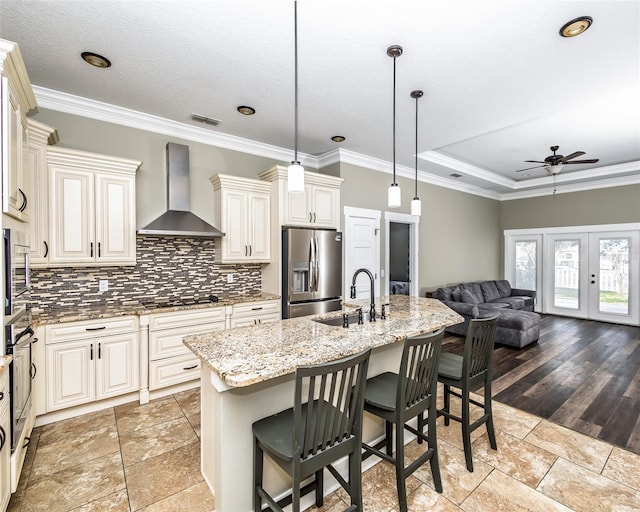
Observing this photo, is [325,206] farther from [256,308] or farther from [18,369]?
[18,369]

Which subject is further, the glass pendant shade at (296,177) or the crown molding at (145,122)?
the crown molding at (145,122)

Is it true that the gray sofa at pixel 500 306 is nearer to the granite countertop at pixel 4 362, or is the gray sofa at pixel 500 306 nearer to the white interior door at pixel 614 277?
the white interior door at pixel 614 277

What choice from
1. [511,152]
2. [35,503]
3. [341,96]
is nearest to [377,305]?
[341,96]

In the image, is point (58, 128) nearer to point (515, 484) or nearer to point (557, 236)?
point (515, 484)

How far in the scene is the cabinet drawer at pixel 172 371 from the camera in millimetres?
3154

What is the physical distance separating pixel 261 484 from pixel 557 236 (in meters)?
8.18

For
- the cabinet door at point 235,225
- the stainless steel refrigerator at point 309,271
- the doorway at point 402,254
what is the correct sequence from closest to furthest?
the cabinet door at point 235,225
the stainless steel refrigerator at point 309,271
the doorway at point 402,254

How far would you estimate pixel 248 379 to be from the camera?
4.43 feet

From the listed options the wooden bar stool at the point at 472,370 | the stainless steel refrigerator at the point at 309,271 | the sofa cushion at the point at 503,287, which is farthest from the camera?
the sofa cushion at the point at 503,287

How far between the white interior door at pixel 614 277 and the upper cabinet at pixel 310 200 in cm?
603

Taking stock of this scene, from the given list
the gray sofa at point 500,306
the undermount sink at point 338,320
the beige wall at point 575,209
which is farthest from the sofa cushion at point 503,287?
the undermount sink at point 338,320

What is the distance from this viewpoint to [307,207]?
13.9 ft

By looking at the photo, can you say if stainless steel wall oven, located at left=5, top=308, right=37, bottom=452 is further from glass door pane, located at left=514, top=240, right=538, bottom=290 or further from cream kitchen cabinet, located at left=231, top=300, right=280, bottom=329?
glass door pane, located at left=514, top=240, right=538, bottom=290

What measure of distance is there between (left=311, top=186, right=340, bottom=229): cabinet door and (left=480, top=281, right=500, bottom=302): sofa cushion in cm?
404
